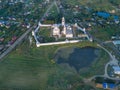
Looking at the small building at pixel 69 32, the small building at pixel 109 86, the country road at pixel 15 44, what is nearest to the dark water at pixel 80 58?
the small building at pixel 69 32

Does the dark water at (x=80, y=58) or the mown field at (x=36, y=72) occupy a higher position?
the mown field at (x=36, y=72)

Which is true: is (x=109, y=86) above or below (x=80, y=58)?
above

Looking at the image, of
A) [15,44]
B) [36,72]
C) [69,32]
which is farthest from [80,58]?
[15,44]

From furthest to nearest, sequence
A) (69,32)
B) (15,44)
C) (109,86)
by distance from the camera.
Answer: (69,32) → (15,44) → (109,86)

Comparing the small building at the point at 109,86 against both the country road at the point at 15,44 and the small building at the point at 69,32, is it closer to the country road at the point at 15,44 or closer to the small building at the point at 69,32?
the small building at the point at 69,32

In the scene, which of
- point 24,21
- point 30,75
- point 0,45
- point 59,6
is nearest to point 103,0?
point 59,6

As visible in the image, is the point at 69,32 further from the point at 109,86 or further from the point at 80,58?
the point at 109,86

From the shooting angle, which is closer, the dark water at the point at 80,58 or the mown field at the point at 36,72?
the mown field at the point at 36,72
